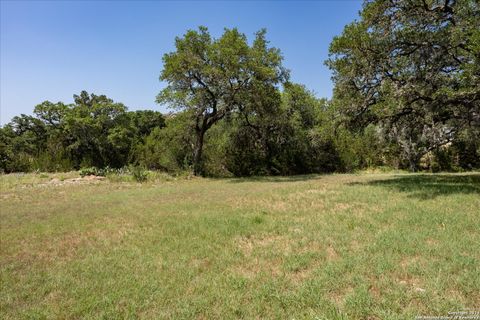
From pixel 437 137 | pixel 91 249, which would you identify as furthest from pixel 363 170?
pixel 91 249

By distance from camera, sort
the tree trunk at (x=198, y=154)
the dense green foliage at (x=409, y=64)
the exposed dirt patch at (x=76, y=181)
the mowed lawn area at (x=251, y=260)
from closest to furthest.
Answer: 1. the mowed lawn area at (x=251, y=260)
2. the dense green foliage at (x=409, y=64)
3. the exposed dirt patch at (x=76, y=181)
4. the tree trunk at (x=198, y=154)

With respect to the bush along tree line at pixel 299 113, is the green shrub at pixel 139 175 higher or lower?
lower

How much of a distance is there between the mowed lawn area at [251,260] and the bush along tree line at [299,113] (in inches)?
157

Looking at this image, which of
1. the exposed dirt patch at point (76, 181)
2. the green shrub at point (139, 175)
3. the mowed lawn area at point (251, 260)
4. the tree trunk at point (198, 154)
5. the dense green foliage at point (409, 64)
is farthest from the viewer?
the tree trunk at point (198, 154)

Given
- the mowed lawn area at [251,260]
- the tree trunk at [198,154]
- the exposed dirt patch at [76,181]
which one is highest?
the tree trunk at [198,154]

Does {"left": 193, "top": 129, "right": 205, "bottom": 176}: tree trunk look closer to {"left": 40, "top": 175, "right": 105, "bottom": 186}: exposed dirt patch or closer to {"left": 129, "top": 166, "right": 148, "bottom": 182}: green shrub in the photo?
{"left": 129, "top": 166, "right": 148, "bottom": 182}: green shrub

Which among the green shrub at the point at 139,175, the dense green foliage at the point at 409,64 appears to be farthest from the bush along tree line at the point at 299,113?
the green shrub at the point at 139,175

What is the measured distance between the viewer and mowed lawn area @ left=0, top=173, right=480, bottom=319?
11.0 ft

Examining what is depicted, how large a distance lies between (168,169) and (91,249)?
14.8 meters

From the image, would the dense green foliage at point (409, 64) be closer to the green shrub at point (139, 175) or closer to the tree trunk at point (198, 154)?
the tree trunk at point (198, 154)

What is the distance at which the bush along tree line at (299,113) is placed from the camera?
399 inches

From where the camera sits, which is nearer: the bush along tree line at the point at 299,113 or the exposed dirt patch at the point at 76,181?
the bush along tree line at the point at 299,113

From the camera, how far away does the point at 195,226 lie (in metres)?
6.57

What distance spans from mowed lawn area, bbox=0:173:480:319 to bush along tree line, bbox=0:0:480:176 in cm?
399
